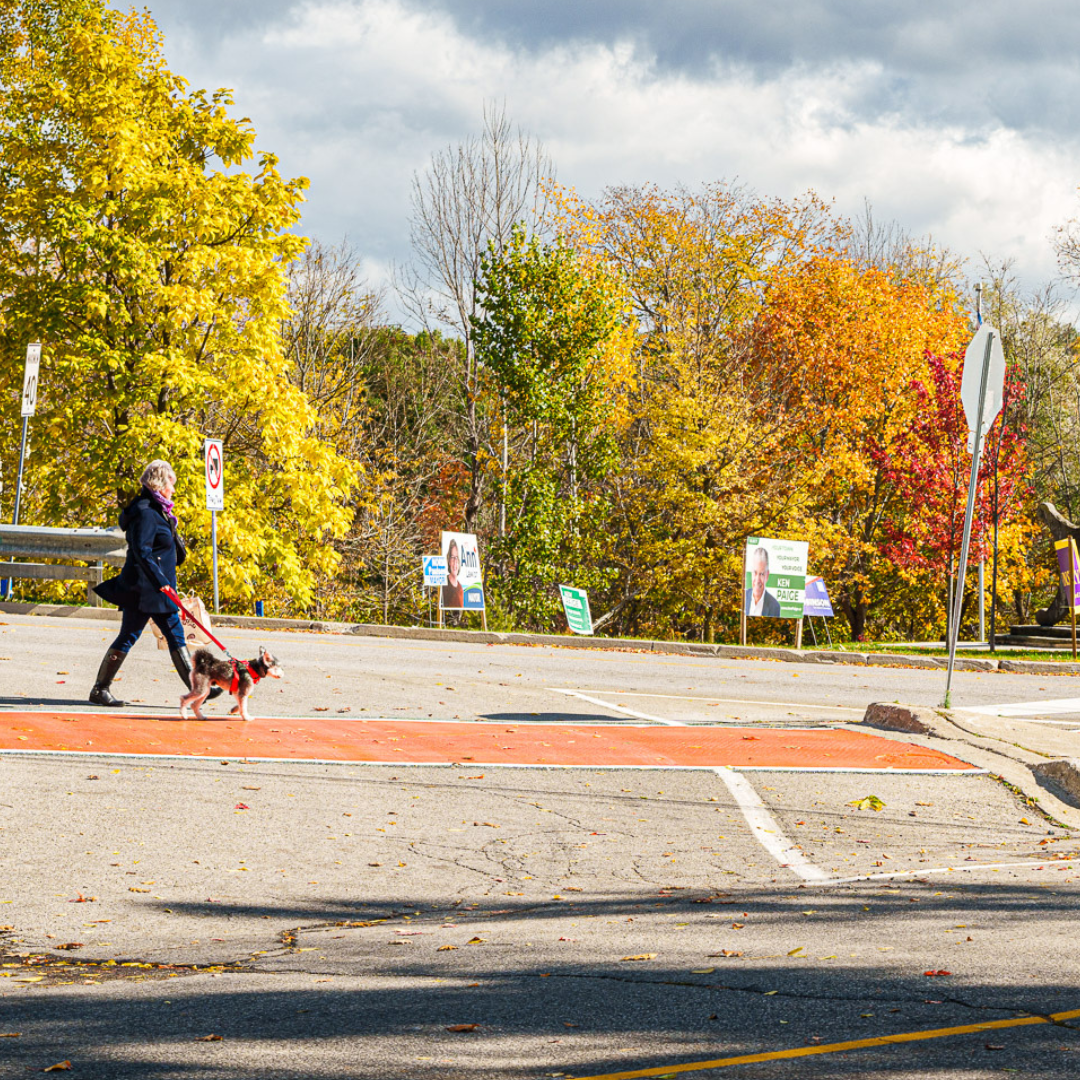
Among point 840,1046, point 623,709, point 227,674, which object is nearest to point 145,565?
point 227,674

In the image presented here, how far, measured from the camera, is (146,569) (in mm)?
9969

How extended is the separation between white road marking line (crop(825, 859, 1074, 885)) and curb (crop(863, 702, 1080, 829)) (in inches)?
52.3

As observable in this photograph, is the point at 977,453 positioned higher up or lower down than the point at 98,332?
lower down

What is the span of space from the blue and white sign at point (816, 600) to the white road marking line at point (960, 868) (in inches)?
680

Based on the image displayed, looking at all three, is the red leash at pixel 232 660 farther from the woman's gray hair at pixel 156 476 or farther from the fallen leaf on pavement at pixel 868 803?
the fallen leaf on pavement at pixel 868 803

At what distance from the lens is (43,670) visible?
40.4ft

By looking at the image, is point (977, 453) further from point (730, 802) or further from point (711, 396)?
point (711, 396)

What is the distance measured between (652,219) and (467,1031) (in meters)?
40.2

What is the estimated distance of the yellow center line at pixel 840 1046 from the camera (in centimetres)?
365

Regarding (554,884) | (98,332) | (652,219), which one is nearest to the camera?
(554,884)

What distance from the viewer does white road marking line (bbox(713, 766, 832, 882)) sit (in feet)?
23.8

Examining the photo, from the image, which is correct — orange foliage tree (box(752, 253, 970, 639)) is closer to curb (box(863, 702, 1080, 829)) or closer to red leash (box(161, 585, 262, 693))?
curb (box(863, 702, 1080, 829))

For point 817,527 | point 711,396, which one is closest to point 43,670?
point 711,396

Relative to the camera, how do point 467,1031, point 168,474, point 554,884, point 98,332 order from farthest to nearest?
point 98,332 → point 168,474 → point 554,884 → point 467,1031
